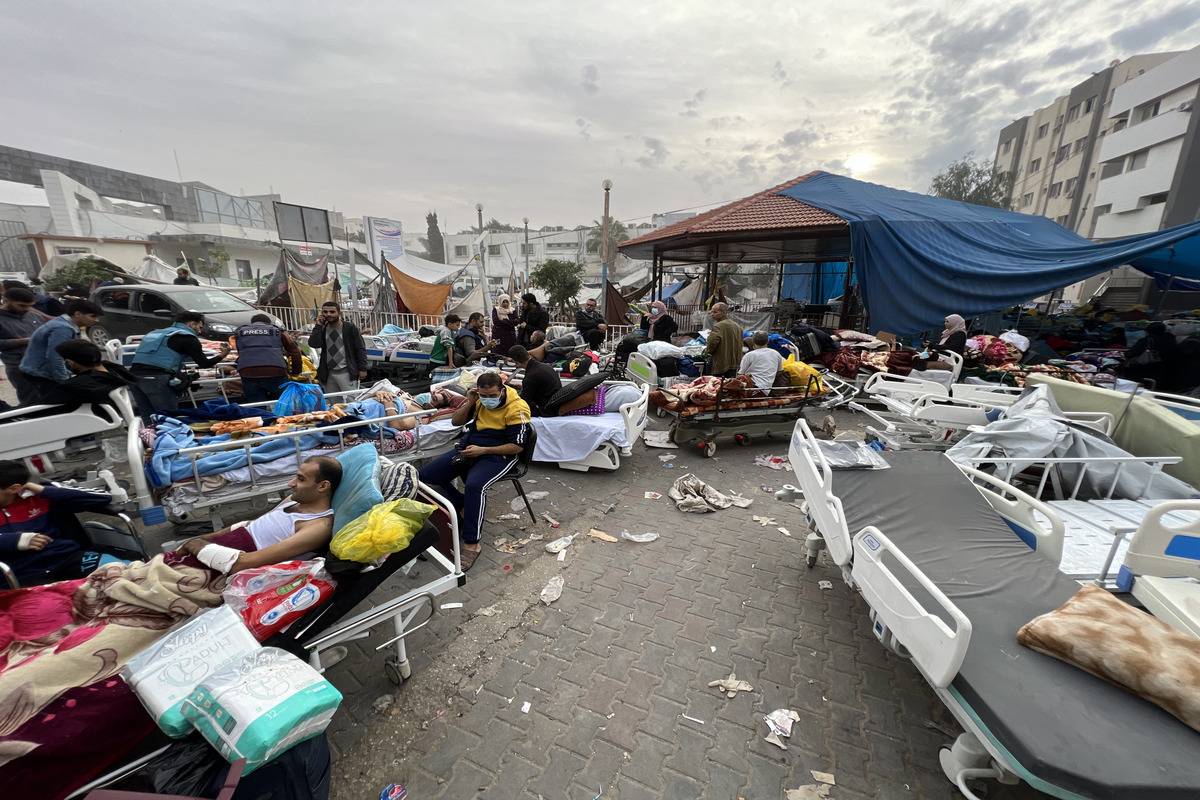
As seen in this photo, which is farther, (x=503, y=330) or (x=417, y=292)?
(x=417, y=292)

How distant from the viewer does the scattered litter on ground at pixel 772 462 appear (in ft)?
19.1

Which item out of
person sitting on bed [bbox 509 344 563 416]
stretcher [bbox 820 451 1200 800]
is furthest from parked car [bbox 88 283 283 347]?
stretcher [bbox 820 451 1200 800]

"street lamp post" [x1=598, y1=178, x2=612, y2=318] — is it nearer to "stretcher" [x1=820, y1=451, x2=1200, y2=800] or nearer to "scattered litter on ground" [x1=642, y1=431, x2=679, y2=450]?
"scattered litter on ground" [x1=642, y1=431, x2=679, y2=450]

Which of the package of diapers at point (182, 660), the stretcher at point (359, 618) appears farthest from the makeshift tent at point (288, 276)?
the package of diapers at point (182, 660)

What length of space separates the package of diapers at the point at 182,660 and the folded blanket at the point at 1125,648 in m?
3.38

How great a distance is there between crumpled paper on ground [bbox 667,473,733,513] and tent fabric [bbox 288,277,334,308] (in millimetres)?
13484

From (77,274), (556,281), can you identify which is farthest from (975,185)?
(77,274)

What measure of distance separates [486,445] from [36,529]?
2.83 meters

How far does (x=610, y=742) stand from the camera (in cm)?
235

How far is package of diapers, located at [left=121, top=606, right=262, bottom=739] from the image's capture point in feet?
5.39

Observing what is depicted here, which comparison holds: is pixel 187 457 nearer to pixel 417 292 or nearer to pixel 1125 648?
pixel 1125 648

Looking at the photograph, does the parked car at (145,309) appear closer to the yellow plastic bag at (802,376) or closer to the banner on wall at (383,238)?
the banner on wall at (383,238)

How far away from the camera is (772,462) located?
5934 mm

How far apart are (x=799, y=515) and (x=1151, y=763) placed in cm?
308
